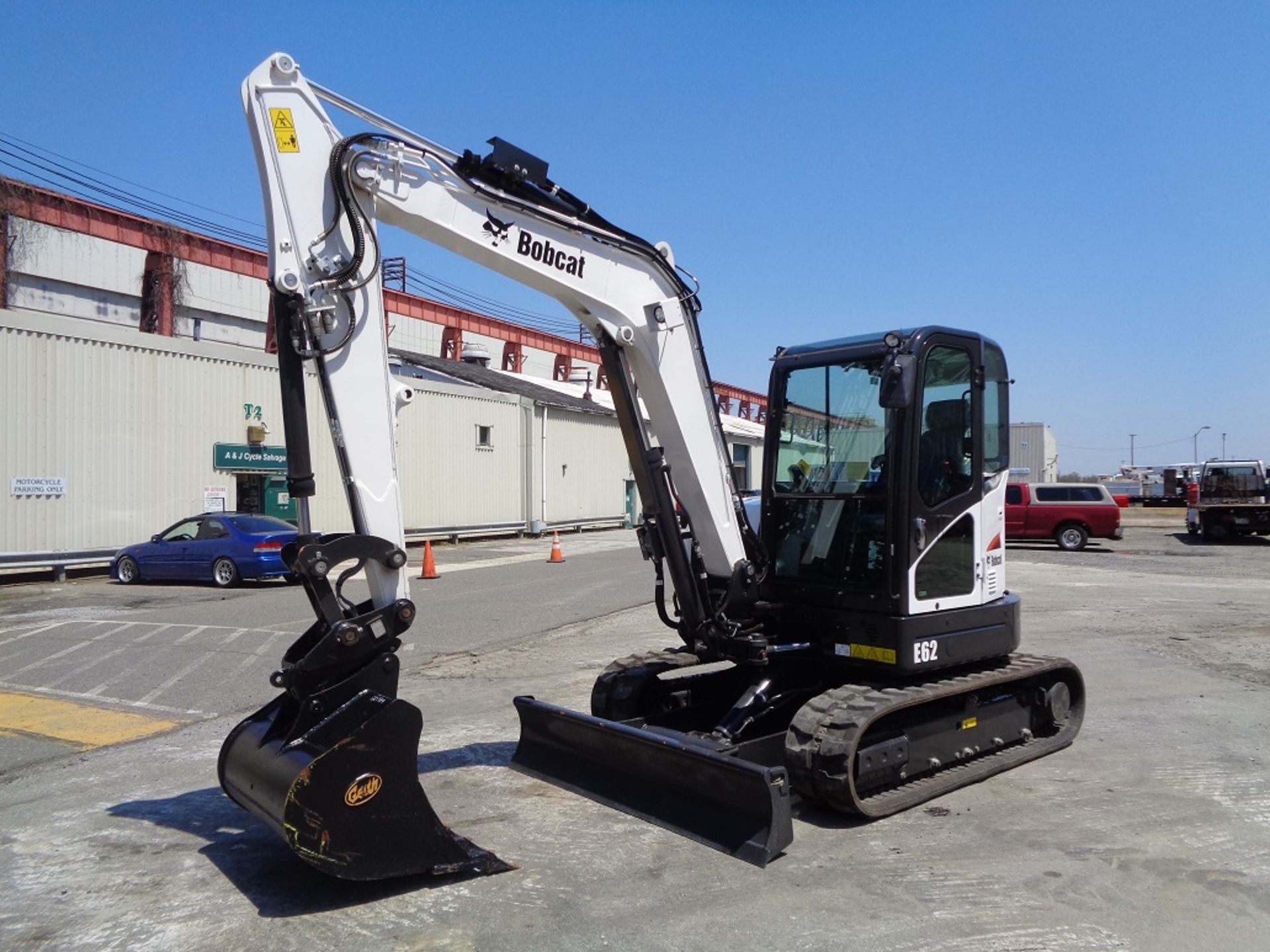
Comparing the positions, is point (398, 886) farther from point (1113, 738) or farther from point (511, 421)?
point (511, 421)

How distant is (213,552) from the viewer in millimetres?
18141

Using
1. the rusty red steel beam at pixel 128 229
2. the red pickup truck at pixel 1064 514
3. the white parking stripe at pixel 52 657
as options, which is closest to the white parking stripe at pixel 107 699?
the white parking stripe at pixel 52 657

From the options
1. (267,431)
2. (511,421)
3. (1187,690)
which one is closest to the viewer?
(1187,690)

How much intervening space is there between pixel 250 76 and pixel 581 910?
412 cm

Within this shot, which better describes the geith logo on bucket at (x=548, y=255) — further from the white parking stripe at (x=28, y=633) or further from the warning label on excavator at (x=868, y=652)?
the white parking stripe at (x=28, y=633)

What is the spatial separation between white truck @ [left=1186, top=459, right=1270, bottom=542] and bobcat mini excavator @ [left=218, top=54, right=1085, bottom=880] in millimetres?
25643

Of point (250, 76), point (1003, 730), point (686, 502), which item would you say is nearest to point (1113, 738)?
point (1003, 730)

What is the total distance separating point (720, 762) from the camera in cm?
525

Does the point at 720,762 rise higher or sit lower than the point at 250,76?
lower

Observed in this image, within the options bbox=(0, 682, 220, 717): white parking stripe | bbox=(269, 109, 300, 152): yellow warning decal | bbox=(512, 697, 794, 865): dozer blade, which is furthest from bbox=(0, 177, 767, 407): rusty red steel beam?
bbox=(269, 109, 300, 152): yellow warning decal

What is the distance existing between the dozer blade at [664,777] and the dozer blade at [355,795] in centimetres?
A: 102

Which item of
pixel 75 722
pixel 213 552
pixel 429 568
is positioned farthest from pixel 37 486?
pixel 75 722

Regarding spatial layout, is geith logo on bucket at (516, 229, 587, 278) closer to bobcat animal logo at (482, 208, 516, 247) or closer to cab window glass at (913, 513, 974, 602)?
bobcat animal logo at (482, 208, 516, 247)

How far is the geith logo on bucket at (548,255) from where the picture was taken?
5668 mm
